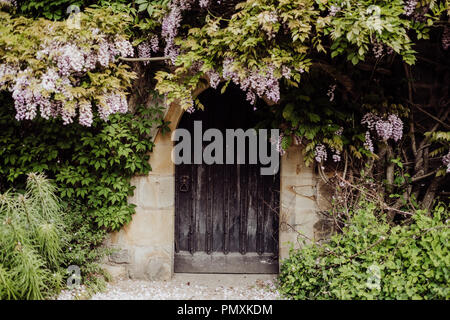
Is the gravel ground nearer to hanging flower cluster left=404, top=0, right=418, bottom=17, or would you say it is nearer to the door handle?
the door handle

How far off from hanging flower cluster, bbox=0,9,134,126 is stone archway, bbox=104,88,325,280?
914 mm

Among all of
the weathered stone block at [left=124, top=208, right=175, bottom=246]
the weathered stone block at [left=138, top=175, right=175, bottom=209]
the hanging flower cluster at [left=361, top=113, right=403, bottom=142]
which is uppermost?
the hanging flower cluster at [left=361, top=113, right=403, bottom=142]

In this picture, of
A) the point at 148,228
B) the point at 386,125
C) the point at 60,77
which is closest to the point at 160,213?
the point at 148,228

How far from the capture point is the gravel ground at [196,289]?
11.6 feet

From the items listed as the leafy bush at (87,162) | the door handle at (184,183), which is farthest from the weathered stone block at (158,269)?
the door handle at (184,183)

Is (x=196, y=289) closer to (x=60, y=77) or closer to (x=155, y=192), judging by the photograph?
(x=155, y=192)

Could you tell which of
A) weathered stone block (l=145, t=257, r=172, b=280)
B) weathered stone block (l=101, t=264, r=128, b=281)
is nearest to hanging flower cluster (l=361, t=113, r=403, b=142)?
weathered stone block (l=145, t=257, r=172, b=280)

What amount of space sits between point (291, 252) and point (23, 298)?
91.5 inches

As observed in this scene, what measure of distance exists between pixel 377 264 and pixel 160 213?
6.85 feet

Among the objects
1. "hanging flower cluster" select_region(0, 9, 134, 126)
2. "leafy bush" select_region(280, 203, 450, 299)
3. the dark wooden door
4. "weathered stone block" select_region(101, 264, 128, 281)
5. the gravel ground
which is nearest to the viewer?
"leafy bush" select_region(280, 203, 450, 299)

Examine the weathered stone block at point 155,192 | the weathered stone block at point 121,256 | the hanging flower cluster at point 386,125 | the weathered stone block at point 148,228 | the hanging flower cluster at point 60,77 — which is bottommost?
the weathered stone block at point 121,256

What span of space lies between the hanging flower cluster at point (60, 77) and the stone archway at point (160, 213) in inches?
36.0

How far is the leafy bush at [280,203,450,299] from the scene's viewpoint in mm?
2781

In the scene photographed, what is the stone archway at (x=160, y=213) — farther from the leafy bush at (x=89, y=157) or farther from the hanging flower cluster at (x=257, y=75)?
the hanging flower cluster at (x=257, y=75)
